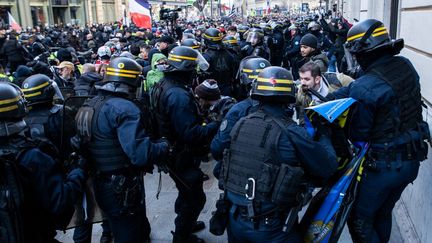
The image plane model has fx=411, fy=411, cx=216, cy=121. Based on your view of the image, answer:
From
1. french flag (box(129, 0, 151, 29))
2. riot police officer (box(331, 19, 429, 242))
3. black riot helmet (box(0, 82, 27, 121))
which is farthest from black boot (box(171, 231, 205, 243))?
french flag (box(129, 0, 151, 29))

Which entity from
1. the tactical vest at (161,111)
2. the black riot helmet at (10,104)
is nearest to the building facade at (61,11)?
the tactical vest at (161,111)

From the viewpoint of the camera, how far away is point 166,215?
5090mm

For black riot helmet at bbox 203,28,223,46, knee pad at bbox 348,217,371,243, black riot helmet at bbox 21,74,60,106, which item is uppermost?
black riot helmet at bbox 203,28,223,46

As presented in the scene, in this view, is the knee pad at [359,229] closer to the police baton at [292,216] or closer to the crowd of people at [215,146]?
the crowd of people at [215,146]

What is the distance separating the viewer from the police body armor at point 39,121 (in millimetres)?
3538

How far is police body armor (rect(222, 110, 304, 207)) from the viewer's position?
254cm

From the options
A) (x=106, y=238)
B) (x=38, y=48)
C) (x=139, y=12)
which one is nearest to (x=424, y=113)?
(x=106, y=238)

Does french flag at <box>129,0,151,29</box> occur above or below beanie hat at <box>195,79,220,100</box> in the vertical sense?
above

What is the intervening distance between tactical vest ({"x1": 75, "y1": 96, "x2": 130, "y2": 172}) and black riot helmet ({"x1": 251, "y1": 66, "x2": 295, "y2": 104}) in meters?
1.24

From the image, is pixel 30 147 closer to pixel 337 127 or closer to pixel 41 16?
pixel 337 127

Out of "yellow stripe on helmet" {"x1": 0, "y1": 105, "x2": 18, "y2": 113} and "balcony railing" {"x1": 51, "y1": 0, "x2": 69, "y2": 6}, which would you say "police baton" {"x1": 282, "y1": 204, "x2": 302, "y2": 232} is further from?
"balcony railing" {"x1": 51, "y1": 0, "x2": 69, "y2": 6}

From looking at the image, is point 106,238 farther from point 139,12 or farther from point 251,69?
point 139,12

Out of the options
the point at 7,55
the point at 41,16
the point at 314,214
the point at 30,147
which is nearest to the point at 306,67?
Answer: the point at 314,214

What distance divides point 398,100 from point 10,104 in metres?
2.65
